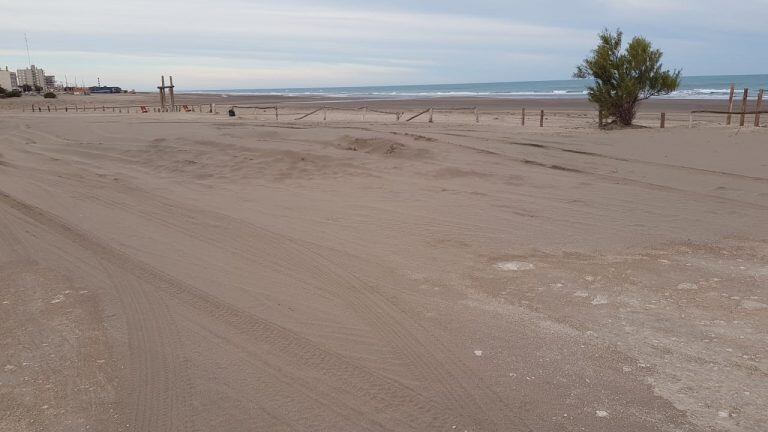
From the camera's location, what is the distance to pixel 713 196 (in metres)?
9.48

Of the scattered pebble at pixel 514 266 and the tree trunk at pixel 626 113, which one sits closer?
the scattered pebble at pixel 514 266

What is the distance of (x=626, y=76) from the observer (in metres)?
22.3

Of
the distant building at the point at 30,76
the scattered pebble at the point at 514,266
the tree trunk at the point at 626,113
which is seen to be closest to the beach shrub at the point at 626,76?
the tree trunk at the point at 626,113

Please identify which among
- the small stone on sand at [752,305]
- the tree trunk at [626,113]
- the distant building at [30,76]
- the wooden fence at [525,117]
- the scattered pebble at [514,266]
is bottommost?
the scattered pebble at [514,266]

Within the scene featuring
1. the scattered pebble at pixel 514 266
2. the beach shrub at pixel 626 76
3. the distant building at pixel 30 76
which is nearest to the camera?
the scattered pebble at pixel 514 266

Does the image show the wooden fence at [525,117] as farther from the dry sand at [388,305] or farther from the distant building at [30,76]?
the distant building at [30,76]

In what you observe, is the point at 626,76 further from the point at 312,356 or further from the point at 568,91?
the point at 568,91

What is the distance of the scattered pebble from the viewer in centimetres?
595

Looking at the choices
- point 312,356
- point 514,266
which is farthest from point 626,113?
point 312,356

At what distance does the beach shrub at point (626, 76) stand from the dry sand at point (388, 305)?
40.5ft

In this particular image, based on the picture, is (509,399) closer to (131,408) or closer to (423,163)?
(131,408)

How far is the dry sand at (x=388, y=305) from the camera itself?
11.3ft

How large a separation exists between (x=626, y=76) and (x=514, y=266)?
18.9 metres

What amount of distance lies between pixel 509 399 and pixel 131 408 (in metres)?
2.21
